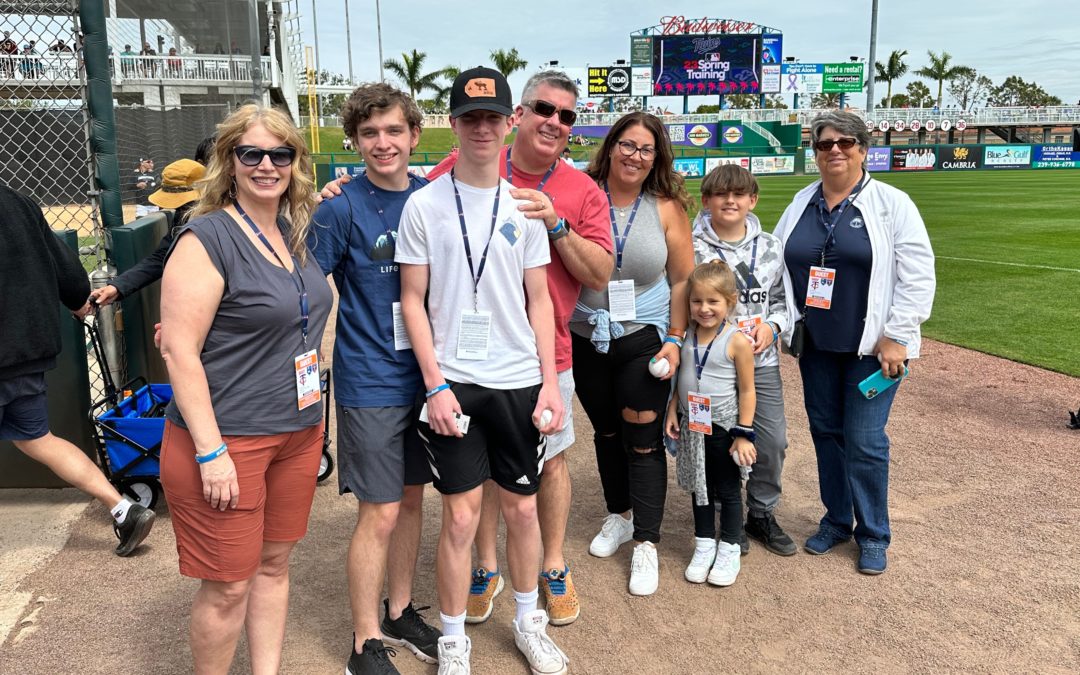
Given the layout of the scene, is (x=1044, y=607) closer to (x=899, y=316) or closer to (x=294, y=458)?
(x=899, y=316)

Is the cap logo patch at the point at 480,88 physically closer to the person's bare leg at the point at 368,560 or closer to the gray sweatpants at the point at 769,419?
the person's bare leg at the point at 368,560

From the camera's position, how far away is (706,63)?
189 ft

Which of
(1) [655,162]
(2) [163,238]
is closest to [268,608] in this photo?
(1) [655,162]

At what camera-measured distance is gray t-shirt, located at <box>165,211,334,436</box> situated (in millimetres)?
2355

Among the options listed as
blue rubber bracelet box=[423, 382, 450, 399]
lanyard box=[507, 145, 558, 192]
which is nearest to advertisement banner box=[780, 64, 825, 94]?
lanyard box=[507, 145, 558, 192]

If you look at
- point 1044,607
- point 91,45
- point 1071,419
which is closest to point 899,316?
point 1044,607

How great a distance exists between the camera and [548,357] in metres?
2.91

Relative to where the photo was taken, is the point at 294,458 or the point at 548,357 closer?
the point at 294,458

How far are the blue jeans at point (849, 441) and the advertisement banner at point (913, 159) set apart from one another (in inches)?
1753

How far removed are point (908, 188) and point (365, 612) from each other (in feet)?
106

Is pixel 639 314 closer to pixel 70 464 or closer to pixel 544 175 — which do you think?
pixel 544 175

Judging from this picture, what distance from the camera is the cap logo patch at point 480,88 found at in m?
2.68

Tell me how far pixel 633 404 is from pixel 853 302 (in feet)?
3.65

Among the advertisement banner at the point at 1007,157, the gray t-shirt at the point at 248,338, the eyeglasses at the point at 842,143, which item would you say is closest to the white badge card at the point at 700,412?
the eyeglasses at the point at 842,143
